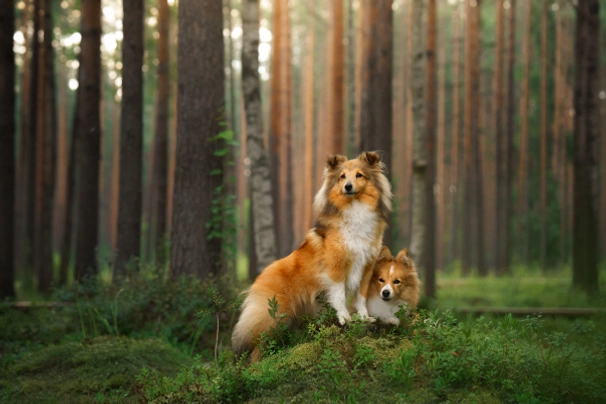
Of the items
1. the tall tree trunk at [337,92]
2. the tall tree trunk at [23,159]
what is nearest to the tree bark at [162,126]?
the tall tree trunk at [337,92]

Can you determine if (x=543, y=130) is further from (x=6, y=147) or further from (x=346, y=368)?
(x=346, y=368)

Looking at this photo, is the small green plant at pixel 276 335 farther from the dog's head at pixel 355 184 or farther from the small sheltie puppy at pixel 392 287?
the dog's head at pixel 355 184

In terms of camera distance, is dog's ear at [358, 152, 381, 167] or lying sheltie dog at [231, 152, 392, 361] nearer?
lying sheltie dog at [231, 152, 392, 361]

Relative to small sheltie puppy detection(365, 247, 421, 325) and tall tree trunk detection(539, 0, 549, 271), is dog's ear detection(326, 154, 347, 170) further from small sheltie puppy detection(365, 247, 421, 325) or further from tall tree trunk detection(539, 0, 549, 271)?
tall tree trunk detection(539, 0, 549, 271)

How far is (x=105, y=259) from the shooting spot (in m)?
11.3

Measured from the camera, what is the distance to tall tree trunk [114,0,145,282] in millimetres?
13945

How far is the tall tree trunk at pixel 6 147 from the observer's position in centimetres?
1293

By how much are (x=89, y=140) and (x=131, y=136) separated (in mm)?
954

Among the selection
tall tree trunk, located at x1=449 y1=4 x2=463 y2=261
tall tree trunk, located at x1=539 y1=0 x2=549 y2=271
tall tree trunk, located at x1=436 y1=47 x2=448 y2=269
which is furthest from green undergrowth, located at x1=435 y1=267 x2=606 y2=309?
tall tree trunk, located at x1=436 y1=47 x2=448 y2=269

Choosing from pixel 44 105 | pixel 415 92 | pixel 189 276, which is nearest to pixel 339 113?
pixel 415 92

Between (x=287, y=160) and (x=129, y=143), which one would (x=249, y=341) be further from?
(x=287, y=160)

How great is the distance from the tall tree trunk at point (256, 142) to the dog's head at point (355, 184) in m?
5.06

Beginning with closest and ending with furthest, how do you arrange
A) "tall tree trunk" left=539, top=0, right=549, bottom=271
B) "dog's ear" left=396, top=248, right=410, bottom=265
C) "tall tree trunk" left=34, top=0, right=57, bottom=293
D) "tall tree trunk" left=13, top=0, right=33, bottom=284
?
1. "dog's ear" left=396, top=248, right=410, bottom=265
2. "tall tree trunk" left=34, top=0, right=57, bottom=293
3. "tall tree trunk" left=13, top=0, right=33, bottom=284
4. "tall tree trunk" left=539, top=0, right=549, bottom=271

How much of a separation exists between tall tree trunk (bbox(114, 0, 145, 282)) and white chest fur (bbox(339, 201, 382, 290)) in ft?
27.7
